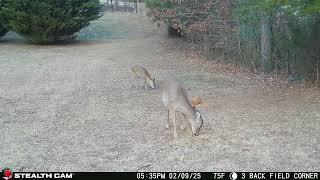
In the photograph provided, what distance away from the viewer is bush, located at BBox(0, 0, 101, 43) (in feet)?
68.8

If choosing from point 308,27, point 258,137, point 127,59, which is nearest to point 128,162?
point 258,137

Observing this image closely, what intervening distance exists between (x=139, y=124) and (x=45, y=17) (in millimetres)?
14201

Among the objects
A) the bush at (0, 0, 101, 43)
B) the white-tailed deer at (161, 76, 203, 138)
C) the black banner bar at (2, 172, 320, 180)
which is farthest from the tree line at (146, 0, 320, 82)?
the bush at (0, 0, 101, 43)

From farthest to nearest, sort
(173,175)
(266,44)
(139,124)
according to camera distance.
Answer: (266,44) → (139,124) → (173,175)

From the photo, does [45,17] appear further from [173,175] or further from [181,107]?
[173,175]

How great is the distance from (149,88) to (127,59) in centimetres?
590

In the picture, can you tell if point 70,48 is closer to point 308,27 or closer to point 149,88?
point 149,88

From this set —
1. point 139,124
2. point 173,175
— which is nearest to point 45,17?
point 139,124

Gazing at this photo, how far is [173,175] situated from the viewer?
5.94 metres

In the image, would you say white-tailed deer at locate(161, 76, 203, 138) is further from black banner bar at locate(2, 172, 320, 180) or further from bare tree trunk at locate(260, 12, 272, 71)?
bare tree trunk at locate(260, 12, 272, 71)

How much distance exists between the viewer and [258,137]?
747 centimetres

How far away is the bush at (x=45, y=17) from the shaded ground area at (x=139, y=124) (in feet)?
19.6

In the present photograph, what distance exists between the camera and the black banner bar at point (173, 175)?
581 centimetres

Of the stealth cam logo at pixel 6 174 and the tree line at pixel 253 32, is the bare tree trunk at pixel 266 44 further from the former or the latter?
the stealth cam logo at pixel 6 174
